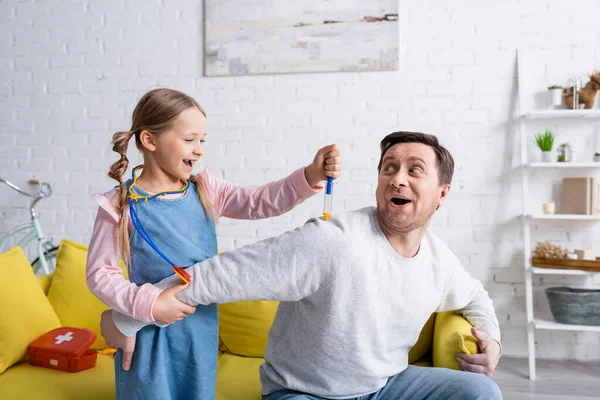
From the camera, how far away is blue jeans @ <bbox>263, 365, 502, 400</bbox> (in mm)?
1614

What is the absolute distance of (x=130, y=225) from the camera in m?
1.57

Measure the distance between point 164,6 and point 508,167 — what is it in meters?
2.42

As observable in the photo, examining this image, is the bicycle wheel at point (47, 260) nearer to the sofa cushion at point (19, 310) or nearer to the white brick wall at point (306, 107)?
the white brick wall at point (306, 107)

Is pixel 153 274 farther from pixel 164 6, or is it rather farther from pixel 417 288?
pixel 164 6

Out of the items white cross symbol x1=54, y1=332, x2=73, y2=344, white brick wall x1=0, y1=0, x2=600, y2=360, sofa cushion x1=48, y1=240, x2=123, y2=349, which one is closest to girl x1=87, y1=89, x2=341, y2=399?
white cross symbol x1=54, y1=332, x2=73, y2=344

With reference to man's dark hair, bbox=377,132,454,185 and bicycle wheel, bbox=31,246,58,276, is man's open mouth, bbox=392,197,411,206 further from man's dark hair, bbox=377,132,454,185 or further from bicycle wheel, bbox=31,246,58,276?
bicycle wheel, bbox=31,246,58,276

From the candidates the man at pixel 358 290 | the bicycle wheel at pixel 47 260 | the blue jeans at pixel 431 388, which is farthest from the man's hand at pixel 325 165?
the bicycle wheel at pixel 47 260

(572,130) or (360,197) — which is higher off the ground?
(572,130)

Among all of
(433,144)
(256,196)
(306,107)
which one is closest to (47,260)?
(306,107)

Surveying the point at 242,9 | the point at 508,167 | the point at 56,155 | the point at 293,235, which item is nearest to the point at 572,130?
the point at 508,167

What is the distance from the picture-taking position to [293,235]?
1570 mm

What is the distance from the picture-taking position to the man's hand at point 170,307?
1451mm

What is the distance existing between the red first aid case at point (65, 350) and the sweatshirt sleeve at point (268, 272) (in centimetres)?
86

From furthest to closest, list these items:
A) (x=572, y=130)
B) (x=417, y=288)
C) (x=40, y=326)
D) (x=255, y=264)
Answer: (x=572, y=130), (x=40, y=326), (x=417, y=288), (x=255, y=264)
